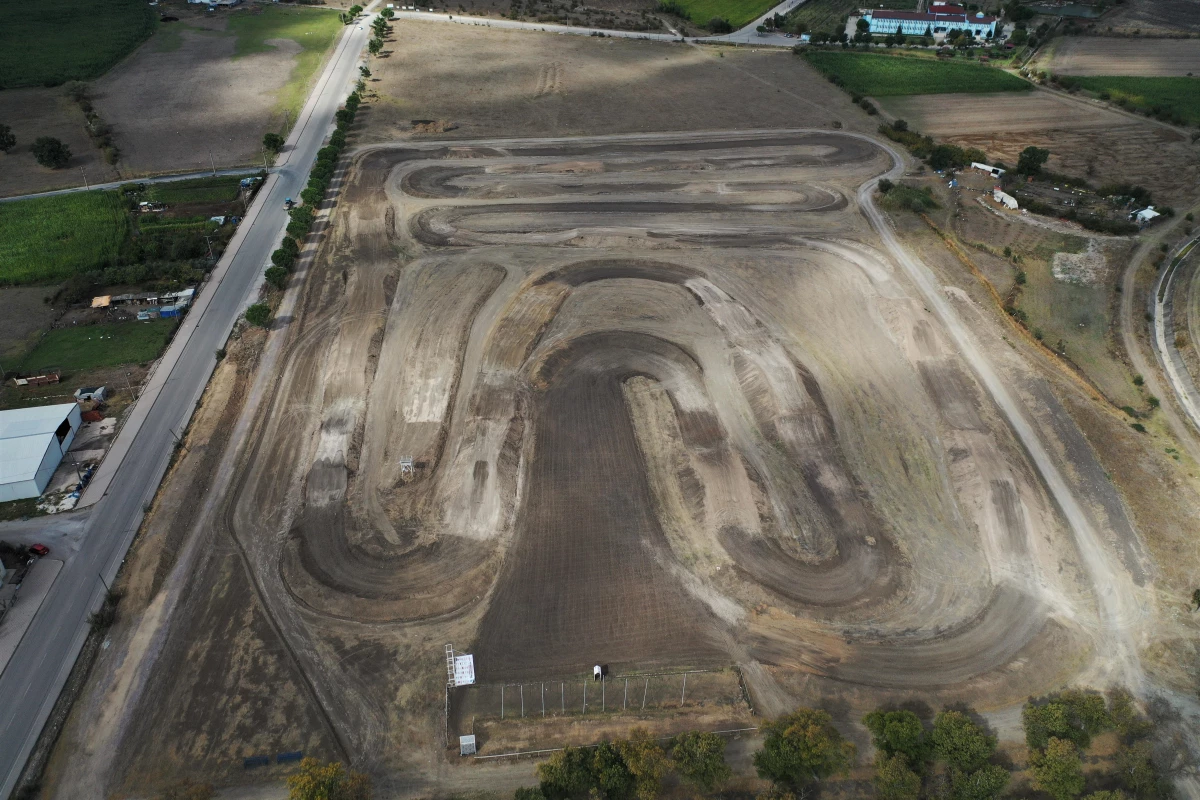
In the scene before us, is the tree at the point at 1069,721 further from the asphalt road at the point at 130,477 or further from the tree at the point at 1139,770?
the asphalt road at the point at 130,477

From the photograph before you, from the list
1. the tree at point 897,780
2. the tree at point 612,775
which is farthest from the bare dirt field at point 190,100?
the tree at point 897,780

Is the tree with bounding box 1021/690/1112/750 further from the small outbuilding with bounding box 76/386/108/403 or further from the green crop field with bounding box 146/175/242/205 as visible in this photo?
the green crop field with bounding box 146/175/242/205

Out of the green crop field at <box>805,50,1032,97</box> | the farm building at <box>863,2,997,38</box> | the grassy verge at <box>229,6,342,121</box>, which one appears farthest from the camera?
the farm building at <box>863,2,997,38</box>

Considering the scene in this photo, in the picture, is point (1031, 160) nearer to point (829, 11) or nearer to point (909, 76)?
point (909, 76)

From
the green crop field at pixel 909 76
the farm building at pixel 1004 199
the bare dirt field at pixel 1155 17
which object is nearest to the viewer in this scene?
the farm building at pixel 1004 199

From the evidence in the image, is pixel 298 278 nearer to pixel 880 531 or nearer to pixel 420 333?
pixel 420 333

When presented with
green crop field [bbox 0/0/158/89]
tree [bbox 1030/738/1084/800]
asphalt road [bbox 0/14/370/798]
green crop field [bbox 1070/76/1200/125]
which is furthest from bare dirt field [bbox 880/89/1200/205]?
green crop field [bbox 0/0/158/89]
